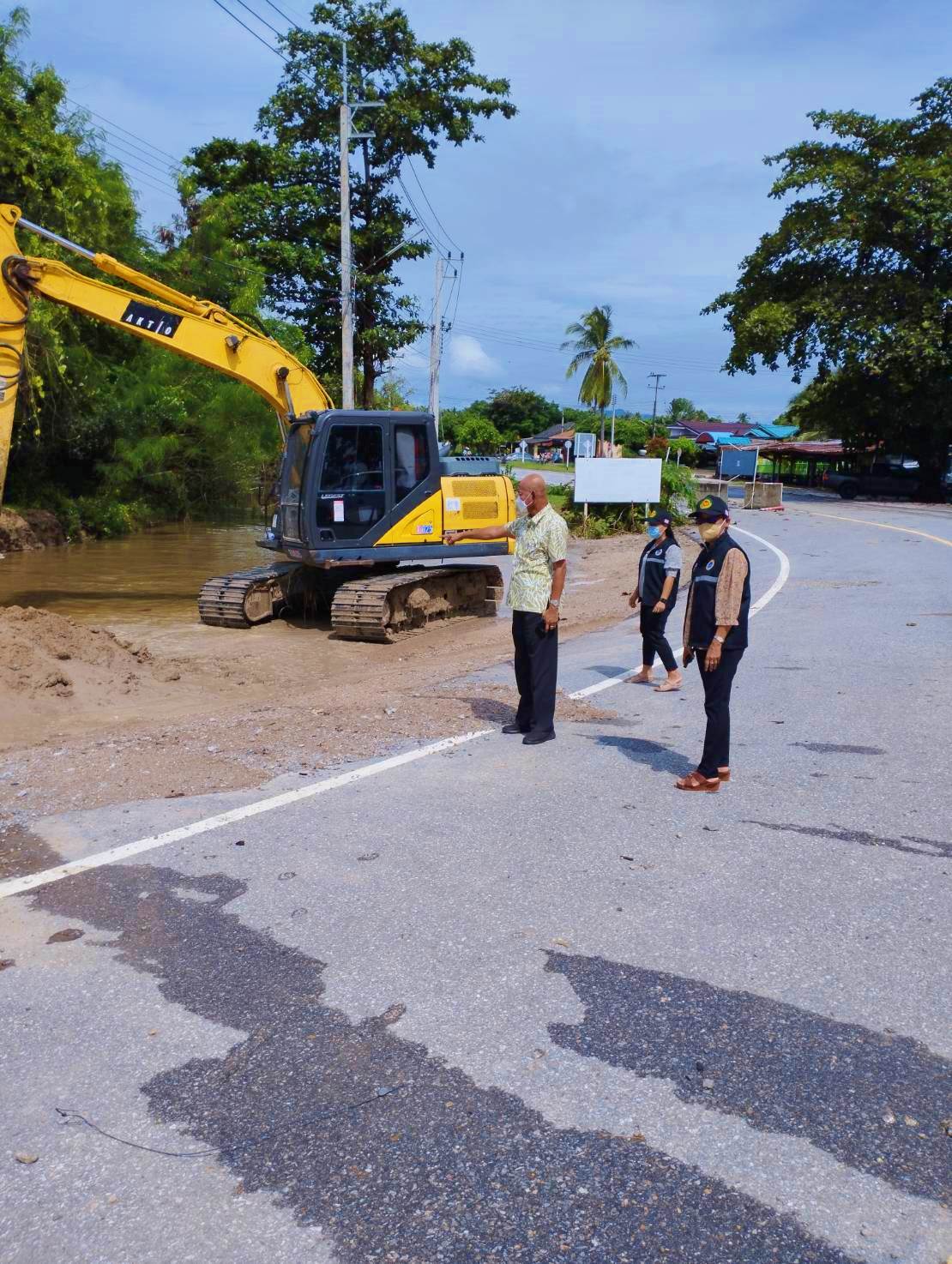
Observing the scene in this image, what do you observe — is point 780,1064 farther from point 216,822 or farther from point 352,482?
point 352,482

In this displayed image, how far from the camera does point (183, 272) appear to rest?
114 feet

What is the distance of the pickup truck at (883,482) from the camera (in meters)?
45.0

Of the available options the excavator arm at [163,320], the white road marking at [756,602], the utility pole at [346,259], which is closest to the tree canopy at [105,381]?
the utility pole at [346,259]

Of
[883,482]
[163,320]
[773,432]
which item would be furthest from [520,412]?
[163,320]

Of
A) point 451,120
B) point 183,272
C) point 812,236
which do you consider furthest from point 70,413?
point 812,236

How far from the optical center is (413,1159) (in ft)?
9.89

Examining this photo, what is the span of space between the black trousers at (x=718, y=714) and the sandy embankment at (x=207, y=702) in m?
2.10

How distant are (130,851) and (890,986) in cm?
356

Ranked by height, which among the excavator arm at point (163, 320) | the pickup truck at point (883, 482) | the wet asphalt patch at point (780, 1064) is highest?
the excavator arm at point (163, 320)

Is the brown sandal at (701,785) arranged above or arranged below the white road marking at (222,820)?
above

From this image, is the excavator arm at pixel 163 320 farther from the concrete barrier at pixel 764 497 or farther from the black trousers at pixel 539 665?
the concrete barrier at pixel 764 497

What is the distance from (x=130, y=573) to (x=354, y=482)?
938 centimetres

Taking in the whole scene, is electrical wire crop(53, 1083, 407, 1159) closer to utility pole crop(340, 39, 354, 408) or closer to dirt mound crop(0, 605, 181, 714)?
dirt mound crop(0, 605, 181, 714)

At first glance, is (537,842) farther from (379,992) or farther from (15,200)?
(15,200)
